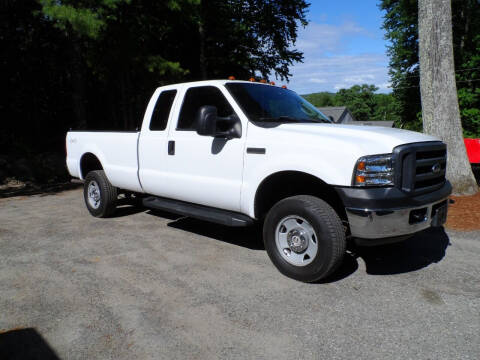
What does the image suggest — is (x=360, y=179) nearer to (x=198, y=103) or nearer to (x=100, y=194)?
(x=198, y=103)

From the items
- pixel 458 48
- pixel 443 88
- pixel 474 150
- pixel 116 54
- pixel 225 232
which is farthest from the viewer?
pixel 458 48

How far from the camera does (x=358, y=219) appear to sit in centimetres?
333

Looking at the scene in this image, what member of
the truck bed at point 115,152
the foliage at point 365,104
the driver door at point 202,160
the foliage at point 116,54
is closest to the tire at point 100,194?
the truck bed at point 115,152

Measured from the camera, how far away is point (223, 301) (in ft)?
11.1

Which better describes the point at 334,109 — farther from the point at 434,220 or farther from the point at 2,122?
→ the point at 434,220

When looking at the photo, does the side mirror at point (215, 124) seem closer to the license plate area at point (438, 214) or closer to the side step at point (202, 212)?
the side step at point (202, 212)

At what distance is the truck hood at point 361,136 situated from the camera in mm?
3354

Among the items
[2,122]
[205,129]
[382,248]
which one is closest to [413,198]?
[382,248]

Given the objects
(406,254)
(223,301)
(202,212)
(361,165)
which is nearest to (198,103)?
(202,212)

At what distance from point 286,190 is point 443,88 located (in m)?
4.95

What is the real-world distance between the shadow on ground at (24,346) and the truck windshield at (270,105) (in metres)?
2.89

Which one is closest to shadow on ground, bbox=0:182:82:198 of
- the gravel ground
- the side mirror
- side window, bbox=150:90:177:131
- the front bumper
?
the gravel ground

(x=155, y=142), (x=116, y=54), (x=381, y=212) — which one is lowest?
(x=381, y=212)

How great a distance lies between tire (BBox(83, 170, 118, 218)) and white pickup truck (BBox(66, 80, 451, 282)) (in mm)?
525
